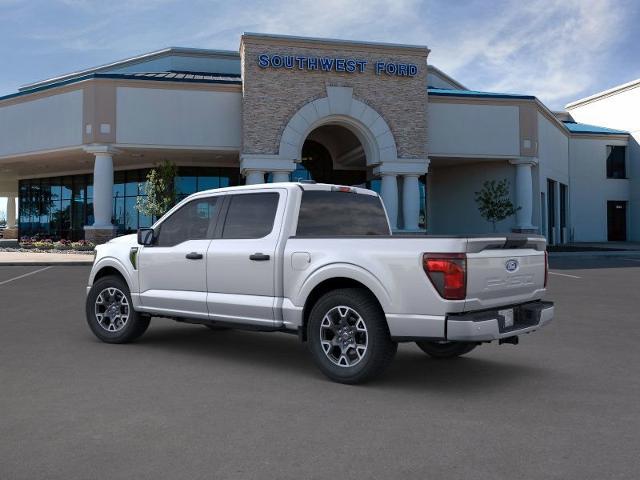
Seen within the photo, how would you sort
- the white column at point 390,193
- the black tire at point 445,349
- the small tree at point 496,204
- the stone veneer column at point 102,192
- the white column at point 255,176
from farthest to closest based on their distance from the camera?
the small tree at point 496,204, the white column at point 390,193, the stone veneer column at point 102,192, the white column at point 255,176, the black tire at point 445,349

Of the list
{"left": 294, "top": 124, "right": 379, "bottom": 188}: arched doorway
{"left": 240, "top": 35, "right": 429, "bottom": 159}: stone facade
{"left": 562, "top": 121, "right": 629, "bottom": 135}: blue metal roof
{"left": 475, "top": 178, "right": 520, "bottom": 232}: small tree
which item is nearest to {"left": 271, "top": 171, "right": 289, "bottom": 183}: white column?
{"left": 240, "top": 35, "right": 429, "bottom": 159}: stone facade

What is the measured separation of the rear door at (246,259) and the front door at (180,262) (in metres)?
0.18

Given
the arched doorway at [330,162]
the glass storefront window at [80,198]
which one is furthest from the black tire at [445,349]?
the arched doorway at [330,162]

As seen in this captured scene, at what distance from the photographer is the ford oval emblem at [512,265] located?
229 inches

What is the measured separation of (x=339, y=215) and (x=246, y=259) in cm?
118

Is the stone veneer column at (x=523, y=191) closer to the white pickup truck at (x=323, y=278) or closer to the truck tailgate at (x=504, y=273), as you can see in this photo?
the white pickup truck at (x=323, y=278)

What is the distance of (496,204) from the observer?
105 feet

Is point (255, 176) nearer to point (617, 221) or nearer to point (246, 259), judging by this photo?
point (246, 259)

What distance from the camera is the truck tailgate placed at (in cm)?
544

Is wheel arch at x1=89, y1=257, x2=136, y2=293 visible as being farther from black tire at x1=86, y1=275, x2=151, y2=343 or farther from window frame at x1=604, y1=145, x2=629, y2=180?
window frame at x1=604, y1=145, x2=629, y2=180

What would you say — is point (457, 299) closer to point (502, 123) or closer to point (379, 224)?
point (379, 224)

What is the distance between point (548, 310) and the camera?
6234mm

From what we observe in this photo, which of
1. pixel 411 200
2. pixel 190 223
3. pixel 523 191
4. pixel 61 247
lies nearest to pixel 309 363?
pixel 190 223

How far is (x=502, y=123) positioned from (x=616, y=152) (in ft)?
54.6
